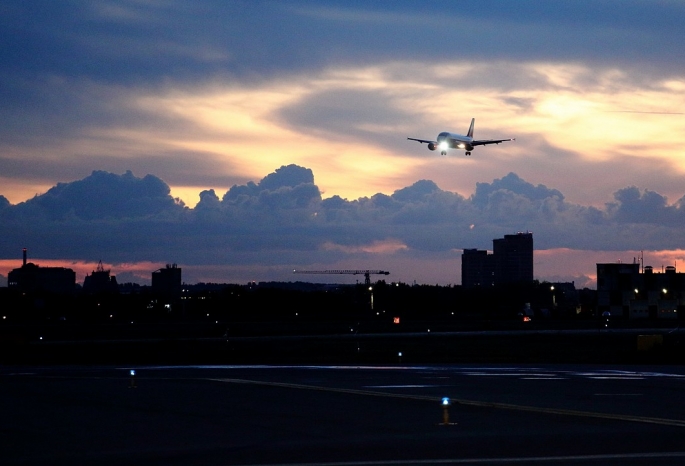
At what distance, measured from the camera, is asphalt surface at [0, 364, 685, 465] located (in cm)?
1662

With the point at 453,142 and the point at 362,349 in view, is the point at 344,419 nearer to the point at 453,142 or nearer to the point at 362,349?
the point at 362,349

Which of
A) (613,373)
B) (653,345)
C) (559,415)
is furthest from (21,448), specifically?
(653,345)

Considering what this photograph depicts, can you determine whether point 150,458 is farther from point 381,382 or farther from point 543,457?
point 381,382

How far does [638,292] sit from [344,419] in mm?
122438

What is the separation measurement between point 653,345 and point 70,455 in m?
40.3

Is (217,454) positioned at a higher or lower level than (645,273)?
lower

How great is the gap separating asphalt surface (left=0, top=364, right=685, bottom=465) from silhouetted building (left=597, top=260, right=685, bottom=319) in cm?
10327

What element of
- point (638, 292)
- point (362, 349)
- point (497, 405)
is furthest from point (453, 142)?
point (638, 292)

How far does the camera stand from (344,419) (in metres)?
21.6

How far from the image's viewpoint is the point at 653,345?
4994cm

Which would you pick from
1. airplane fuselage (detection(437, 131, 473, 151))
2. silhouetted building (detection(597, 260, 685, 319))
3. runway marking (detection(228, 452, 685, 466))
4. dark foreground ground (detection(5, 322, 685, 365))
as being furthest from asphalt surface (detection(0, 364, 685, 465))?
silhouetted building (detection(597, 260, 685, 319))

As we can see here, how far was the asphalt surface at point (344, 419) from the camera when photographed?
54.5 ft

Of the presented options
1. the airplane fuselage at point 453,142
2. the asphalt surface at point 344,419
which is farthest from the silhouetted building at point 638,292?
the asphalt surface at point 344,419

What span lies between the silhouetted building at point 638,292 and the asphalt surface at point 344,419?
103 metres
